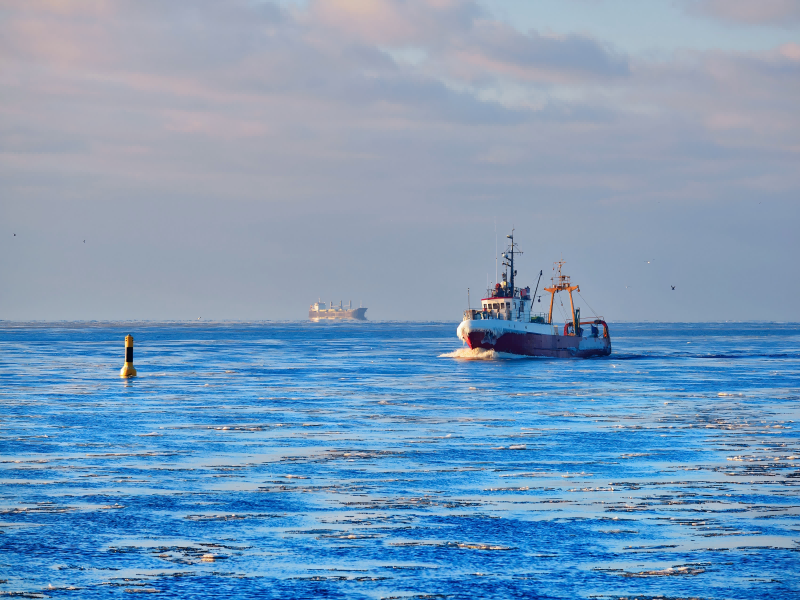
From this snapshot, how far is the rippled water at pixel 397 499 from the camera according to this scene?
41.1ft

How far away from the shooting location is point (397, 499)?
18.0 metres

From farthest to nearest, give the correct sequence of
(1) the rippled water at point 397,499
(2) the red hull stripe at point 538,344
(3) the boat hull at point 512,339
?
(2) the red hull stripe at point 538,344, (3) the boat hull at point 512,339, (1) the rippled water at point 397,499

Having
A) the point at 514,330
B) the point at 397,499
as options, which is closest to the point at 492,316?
the point at 514,330

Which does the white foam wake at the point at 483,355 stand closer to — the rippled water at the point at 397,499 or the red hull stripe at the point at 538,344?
the red hull stripe at the point at 538,344

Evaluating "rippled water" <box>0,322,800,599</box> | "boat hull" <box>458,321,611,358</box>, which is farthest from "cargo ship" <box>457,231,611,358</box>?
"rippled water" <box>0,322,800,599</box>

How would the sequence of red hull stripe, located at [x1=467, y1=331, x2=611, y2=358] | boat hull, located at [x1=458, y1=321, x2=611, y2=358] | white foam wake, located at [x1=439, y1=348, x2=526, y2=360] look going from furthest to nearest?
red hull stripe, located at [x1=467, y1=331, x2=611, y2=358] < boat hull, located at [x1=458, y1=321, x2=611, y2=358] < white foam wake, located at [x1=439, y1=348, x2=526, y2=360]

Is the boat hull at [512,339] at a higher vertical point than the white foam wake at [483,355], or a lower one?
higher

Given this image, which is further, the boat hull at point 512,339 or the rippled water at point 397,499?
the boat hull at point 512,339

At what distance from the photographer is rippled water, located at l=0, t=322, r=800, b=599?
12516mm

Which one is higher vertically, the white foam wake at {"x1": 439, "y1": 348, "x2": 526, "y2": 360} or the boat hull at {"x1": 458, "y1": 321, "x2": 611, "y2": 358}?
the boat hull at {"x1": 458, "y1": 321, "x2": 611, "y2": 358}

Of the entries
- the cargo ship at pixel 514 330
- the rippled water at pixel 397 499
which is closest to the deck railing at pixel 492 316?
the cargo ship at pixel 514 330

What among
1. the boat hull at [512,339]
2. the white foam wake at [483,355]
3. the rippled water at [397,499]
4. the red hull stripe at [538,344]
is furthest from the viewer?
the red hull stripe at [538,344]

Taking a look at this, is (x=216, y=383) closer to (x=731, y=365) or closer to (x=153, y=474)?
(x=153, y=474)

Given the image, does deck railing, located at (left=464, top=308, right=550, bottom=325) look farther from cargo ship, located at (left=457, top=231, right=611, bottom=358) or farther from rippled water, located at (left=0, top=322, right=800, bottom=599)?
rippled water, located at (left=0, top=322, right=800, bottom=599)
